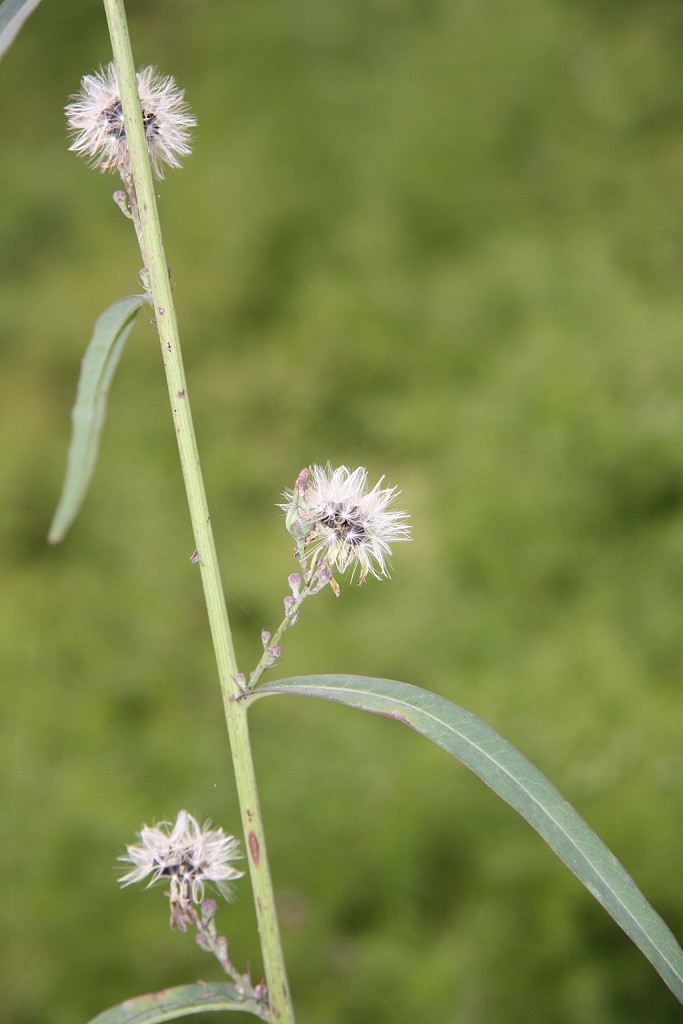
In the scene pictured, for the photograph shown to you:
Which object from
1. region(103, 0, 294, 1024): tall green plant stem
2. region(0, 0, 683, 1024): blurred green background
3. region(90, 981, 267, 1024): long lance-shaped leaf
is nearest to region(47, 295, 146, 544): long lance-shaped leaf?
region(103, 0, 294, 1024): tall green plant stem

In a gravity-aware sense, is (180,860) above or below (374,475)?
below

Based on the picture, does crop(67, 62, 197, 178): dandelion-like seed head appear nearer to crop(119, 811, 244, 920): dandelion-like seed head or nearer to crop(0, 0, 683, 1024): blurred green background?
crop(119, 811, 244, 920): dandelion-like seed head

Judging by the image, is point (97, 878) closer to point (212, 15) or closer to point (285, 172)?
point (285, 172)

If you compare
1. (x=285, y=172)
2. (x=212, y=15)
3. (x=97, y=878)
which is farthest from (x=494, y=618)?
(x=212, y=15)

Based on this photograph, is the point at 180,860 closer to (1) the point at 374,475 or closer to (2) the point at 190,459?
(2) the point at 190,459

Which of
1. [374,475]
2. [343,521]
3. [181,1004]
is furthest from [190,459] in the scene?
[374,475]

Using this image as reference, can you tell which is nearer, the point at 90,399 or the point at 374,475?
the point at 90,399

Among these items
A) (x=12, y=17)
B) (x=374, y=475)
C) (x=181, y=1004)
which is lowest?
(x=181, y=1004)
